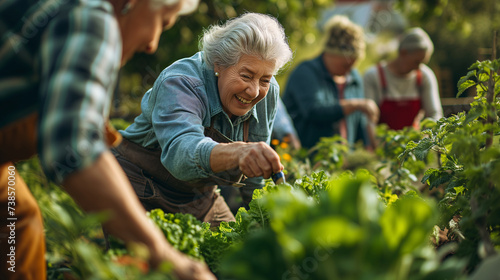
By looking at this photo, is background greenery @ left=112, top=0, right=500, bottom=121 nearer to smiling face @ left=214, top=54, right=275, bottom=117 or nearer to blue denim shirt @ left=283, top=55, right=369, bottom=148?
blue denim shirt @ left=283, top=55, right=369, bottom=148

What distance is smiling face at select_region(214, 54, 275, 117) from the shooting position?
94.0 inches

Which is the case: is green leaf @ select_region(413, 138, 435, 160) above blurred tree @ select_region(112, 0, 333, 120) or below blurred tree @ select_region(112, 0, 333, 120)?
above

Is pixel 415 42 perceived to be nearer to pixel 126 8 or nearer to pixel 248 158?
pixel 248 158

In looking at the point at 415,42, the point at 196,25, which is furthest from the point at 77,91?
the point at 196,25

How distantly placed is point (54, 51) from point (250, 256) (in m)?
0.64

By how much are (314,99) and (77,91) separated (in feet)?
13.1

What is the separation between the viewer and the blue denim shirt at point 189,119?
2.03 metres

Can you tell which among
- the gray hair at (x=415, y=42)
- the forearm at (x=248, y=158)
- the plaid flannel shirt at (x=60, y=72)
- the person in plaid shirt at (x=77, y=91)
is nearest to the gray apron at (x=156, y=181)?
the forearm at (x=248, y=158)

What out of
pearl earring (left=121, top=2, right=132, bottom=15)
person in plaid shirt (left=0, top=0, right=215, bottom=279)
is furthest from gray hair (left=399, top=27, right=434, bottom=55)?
pearl earring (left=121, top=2, right=132, bottom=15)

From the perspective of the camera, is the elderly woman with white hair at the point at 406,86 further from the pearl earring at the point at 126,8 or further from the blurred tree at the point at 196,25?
the pearl earring at the point at 126,8

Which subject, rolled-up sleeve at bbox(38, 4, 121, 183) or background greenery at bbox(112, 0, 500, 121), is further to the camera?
background greenery at bbox(112, 0, 500, 121)

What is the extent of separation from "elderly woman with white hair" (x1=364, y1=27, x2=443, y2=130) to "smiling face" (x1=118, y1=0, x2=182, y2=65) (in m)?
4.39

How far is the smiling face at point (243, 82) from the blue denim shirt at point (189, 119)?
5cm

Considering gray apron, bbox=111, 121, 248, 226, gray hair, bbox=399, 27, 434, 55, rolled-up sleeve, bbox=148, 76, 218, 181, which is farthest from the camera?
gray hair, bbox=399, 27, 434, 55
